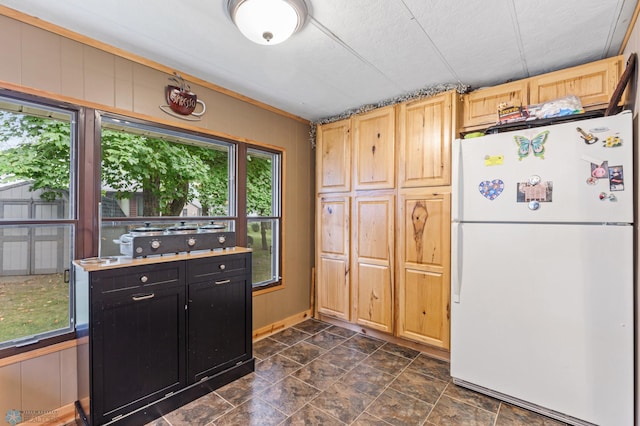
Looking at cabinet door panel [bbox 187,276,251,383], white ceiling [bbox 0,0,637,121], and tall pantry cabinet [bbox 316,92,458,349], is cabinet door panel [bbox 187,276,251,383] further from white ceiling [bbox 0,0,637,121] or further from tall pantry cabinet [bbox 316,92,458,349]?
white ceiling [bbox 0,0,637,121]

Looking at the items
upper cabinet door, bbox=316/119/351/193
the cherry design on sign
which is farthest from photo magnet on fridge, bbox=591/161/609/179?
upper cabinet door, bbox=316/119/351/193

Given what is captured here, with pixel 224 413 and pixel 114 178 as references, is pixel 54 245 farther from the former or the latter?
pixel 224 413

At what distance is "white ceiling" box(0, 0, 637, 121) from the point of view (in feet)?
5.27

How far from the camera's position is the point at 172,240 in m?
2.07

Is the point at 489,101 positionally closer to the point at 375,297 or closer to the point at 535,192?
the point at 535,192

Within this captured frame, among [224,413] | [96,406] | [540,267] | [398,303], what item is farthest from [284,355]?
[540,267]

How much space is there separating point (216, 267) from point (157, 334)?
0.55m

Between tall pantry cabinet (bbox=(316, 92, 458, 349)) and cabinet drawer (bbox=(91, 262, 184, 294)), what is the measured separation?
1.78m

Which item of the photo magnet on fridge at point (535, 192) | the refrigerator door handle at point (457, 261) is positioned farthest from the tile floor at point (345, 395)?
the photo magnet on fridge at point (535, 192)

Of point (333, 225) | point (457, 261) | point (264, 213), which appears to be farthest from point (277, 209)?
point (457, 261)

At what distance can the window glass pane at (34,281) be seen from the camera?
174 cm

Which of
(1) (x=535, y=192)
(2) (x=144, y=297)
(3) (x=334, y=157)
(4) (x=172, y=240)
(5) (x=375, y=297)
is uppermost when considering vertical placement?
(3) (x=334, y=157)

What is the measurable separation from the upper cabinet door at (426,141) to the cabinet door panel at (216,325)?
5.78ft

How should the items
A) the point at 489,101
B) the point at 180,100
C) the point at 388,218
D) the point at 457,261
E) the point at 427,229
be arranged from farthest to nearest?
1. the point at 388,218
2. the point at 427,229
3. the point at 489,101
4. the point at 180,100
5. the point at 457,261
